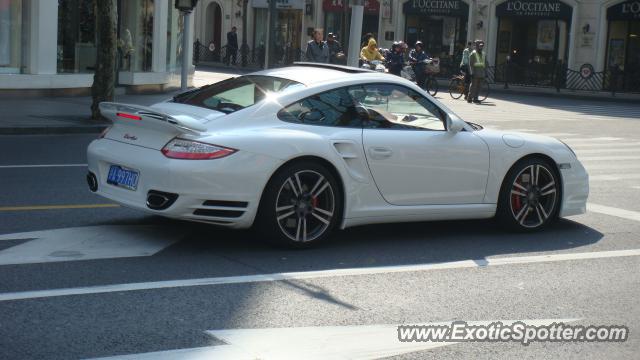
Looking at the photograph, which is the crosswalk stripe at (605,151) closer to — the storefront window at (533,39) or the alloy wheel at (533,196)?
the alloy wheel at (533,196)

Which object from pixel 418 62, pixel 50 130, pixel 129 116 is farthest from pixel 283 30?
pixel 129 116

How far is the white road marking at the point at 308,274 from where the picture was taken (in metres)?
6.02

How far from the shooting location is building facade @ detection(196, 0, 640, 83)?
4050cm

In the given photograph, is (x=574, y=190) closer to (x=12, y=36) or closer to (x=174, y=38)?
(x=12, y=36)

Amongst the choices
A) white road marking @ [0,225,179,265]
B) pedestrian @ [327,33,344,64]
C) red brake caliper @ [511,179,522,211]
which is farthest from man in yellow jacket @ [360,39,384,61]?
white road marking @ [0,225,179,265]

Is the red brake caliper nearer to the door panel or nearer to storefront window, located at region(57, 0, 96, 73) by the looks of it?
the door panel

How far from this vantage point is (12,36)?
71.1 ft

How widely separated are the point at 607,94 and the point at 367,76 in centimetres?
3236

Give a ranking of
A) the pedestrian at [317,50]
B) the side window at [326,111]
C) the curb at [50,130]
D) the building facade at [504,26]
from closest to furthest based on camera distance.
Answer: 1. the side window at [326,111]
2. the curb at [50,130]
3. the pedestrian at [317,50]
4. the building facade at [504,26]

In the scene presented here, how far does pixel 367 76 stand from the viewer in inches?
322

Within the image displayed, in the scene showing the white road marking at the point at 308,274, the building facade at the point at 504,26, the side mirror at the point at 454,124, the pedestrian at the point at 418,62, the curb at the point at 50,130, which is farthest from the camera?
the building facade at the point at 504,26

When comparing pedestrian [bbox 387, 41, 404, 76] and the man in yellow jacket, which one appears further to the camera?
pedestrian [bbox 387, 41, 404, 76]

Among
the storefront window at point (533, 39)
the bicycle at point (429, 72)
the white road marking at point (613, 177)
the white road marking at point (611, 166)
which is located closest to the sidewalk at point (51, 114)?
the bicycle at point (429, 72)

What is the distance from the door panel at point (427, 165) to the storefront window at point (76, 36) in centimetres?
1593
